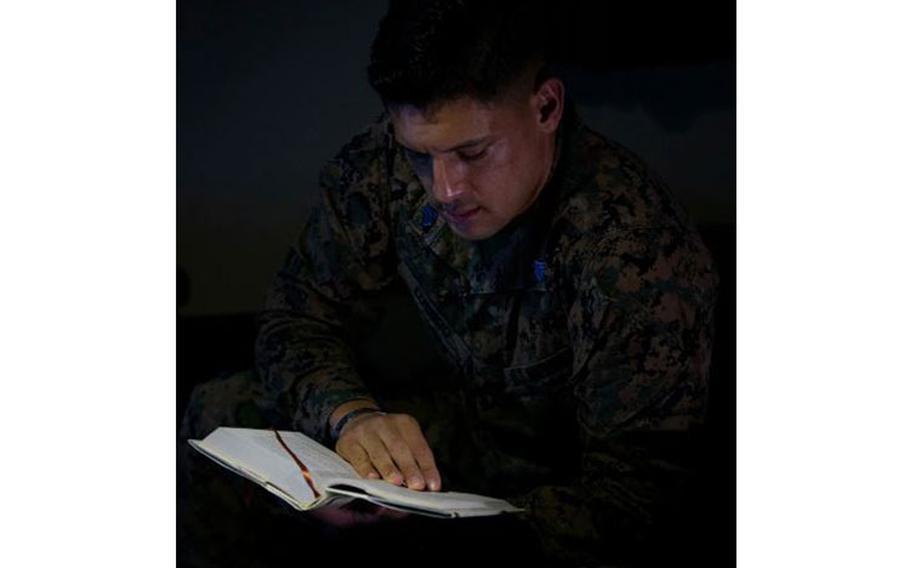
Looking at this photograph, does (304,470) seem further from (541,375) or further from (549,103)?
(549,103)

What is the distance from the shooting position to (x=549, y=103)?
8.63 feet

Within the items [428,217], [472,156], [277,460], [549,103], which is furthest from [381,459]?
[549,103]

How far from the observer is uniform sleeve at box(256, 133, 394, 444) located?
2736 mm

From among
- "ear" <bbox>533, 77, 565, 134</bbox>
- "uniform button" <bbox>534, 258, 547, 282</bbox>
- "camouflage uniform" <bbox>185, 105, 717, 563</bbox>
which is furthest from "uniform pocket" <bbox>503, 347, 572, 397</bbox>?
"ear" <bbox>533, 77, 565, 134</bbox>

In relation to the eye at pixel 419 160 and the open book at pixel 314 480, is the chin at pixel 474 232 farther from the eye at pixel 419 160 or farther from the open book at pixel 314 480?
the open book at pixel 314 480

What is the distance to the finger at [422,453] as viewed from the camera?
8.74 ft

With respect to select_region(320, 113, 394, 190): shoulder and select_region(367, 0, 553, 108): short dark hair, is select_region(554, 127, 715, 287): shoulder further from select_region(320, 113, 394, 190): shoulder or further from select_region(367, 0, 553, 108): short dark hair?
select_region(320, 113, 394, 190): shoulder

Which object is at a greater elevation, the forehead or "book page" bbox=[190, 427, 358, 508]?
the forehead

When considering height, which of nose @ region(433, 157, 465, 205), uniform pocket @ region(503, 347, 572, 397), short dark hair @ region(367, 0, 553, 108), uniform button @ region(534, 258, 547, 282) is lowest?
uniform pocket @ region(503, 347, 572, 397)

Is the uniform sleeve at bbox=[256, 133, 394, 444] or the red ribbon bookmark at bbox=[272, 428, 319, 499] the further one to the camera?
the uniform sleeve at bbox=[256, 133, 394, 444]

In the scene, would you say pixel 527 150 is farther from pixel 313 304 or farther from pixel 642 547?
pixel 642 547

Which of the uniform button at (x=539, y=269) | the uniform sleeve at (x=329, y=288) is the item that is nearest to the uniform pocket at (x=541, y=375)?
the uniform button at (x=539, y=269)

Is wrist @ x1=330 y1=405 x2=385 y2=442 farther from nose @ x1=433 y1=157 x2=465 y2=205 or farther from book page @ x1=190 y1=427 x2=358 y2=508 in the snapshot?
nose @ x1=433 y1=157 x2=465 y2=205

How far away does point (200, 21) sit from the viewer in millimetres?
2877
